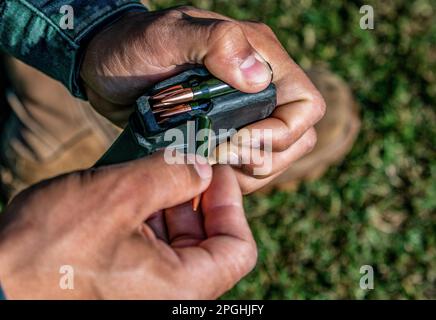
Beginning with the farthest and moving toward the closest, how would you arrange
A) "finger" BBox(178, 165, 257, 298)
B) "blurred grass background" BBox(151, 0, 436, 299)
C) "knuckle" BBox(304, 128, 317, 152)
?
1. "blurred grass background" BBox(151, 0, 436, 299)
2. "knuckle" BBox(304, 128, 317, 152)
3. "finger" BBox(178, 165, 257, 298)

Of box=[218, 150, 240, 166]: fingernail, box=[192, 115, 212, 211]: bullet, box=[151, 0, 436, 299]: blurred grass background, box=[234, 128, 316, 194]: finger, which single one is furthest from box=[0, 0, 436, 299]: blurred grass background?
box=[192, 115, 212, 211]: bullet

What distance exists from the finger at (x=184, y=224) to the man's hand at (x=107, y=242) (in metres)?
0.16

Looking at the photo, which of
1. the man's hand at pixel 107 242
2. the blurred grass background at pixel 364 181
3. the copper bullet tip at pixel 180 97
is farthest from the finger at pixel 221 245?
the blurred grass background at pixel 364 181

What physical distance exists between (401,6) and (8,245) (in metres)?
3.42

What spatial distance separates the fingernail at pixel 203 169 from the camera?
1.95 meters

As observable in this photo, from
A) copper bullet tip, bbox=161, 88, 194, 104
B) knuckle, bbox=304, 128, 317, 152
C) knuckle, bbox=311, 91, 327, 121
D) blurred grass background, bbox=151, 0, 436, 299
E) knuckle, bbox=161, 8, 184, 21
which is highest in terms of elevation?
knuckle, bbox=161, 8, 184, 21

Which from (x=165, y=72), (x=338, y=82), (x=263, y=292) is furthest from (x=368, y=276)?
(x=165, y=72)

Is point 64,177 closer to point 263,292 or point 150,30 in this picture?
point 150,30

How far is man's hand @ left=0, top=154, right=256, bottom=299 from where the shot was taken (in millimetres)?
1781

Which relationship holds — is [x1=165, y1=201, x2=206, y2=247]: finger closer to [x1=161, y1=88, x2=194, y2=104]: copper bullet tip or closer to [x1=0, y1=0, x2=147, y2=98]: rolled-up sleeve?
[x1=161, y1=88, x2=194, y2=104]: copper bullet tip

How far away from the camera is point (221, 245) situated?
1979mm

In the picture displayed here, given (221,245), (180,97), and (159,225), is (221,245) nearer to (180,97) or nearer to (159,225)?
(159,225)

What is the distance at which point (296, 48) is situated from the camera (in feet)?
14.0

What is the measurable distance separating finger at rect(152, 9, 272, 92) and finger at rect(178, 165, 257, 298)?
12.3 inches
